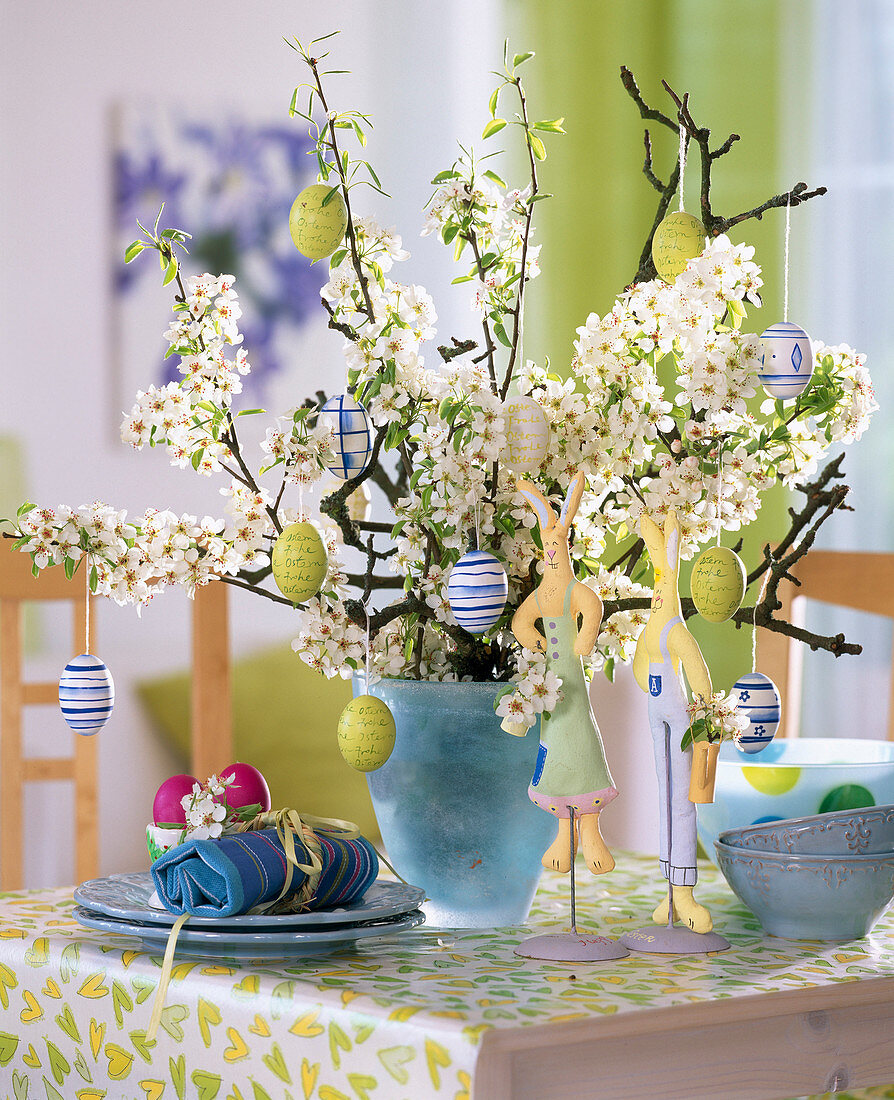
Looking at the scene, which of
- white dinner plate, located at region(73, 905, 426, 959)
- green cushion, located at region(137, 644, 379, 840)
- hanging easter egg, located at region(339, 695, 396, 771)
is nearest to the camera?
white dinner plate, located at region(73, 905, 426, 959)

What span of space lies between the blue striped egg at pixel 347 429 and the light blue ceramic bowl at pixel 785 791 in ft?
1.27

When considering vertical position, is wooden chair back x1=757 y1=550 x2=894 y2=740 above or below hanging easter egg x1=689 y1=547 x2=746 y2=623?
below

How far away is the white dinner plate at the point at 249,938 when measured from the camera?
0.93m

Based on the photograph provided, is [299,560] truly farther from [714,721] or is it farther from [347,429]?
[714,721]

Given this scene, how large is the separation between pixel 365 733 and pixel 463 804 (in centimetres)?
11

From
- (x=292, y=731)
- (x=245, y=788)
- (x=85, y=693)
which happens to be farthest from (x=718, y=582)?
(x=292, y=731)

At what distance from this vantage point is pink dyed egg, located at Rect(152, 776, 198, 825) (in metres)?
1.05

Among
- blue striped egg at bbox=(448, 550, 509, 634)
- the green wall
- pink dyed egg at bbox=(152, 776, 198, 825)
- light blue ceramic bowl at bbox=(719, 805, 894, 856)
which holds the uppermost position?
the green wall

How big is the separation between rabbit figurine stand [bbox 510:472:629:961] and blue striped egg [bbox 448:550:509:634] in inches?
1.3

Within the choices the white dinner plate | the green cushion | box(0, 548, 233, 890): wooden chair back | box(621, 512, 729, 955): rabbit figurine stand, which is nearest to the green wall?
the green cushion

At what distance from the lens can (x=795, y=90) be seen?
299cm

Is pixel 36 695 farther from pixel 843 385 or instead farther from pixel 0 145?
pixel 0 145

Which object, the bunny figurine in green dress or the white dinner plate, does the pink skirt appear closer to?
the bunny figurine in green dress

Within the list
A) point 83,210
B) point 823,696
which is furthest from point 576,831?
point 83,210
